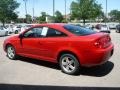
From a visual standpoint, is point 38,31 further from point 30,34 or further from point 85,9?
point 85,9

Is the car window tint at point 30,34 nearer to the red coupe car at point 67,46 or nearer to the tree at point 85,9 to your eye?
the red coupe car at point 67,46

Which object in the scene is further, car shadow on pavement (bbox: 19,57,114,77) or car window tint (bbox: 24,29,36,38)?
car window tint (bbox: 24,29,36,38)

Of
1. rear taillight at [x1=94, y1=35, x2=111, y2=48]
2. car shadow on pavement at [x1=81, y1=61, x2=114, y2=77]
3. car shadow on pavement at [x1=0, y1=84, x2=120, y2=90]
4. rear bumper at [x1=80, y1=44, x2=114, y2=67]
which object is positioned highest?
rear taillight at [x1=94, y1=35, x2=111, y2=48]

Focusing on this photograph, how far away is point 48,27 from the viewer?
8.45 m

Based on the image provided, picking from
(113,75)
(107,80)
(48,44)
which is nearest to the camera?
(107,80)

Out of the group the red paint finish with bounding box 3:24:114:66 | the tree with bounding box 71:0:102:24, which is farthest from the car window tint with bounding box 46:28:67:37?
the tree with bounding box 71:0:102:24

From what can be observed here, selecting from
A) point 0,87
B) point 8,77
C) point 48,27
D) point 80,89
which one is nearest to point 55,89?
point 80,89

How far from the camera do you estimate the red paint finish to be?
721 centimetres

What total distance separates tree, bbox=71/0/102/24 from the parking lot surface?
47250 millimetres

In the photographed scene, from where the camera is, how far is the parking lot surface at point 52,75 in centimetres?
687

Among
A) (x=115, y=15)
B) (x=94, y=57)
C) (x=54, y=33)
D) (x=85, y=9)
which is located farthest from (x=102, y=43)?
(x=115, y=15)

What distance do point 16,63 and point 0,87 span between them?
3222 millimetres

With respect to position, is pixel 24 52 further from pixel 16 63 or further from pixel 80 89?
pixel 80 89

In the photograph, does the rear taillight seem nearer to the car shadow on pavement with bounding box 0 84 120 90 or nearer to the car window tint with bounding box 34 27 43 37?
the car shadow on pavement with bounding box 0 84 120 90
